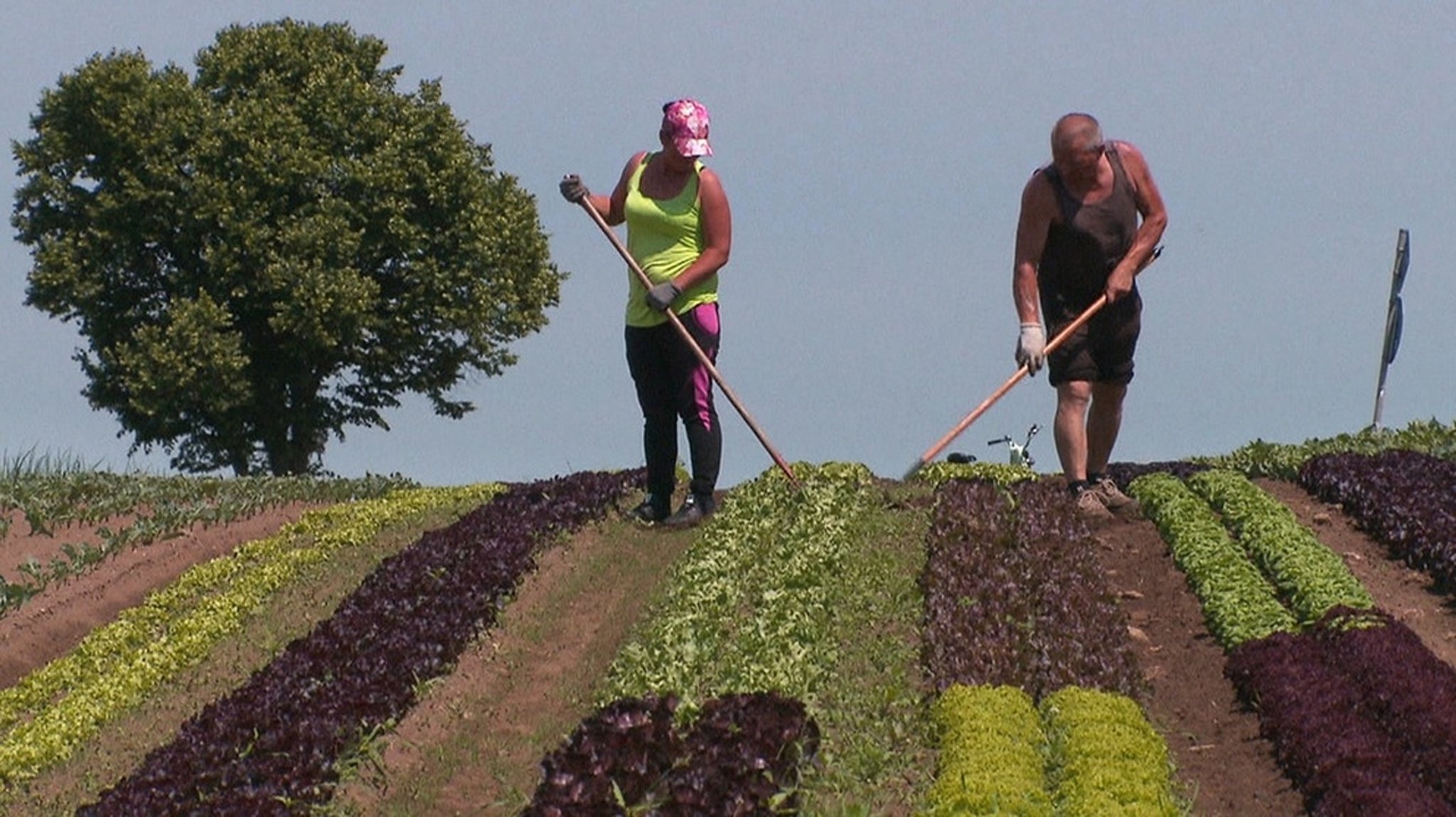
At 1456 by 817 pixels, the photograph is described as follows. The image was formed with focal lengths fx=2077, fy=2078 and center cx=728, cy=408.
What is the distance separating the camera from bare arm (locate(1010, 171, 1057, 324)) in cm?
1447

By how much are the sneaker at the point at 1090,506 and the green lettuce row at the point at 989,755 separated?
4690 mm

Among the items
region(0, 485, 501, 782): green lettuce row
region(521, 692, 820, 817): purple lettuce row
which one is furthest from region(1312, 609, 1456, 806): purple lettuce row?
region(0, 485, 501, 782): green lettuce row

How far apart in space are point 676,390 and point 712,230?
4.06ft

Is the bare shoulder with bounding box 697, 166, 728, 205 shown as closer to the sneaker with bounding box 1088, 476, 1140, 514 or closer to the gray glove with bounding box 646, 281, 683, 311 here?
the gray glove with bounding box 646, 281, 683, 311

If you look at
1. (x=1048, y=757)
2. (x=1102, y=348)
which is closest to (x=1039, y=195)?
(x=1102, y=348)

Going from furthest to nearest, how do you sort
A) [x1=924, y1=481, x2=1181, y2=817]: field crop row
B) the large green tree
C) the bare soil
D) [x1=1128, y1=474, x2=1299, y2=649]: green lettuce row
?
1. the large green tree
2. [x1=1128, y1=474, x2=1299, y2=649]: green lettuce row
3. the bare soil
4. [x1=924, y1=481, x2=1181, y2=817]: field crop row

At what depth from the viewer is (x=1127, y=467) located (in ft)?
58.0

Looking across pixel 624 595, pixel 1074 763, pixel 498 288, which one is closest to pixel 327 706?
pixel 624 595

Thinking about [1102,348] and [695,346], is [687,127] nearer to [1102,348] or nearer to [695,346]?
[695,346]

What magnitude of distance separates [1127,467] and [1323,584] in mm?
4782

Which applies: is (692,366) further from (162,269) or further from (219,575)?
(162,269)

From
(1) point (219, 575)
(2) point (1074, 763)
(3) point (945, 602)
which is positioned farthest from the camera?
(1) point (219, 575)

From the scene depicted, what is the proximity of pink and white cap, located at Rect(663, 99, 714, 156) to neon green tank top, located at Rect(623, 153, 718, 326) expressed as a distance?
207 mm

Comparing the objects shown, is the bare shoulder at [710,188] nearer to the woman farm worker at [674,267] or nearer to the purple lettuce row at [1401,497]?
the woman farm worker at [674,267]
